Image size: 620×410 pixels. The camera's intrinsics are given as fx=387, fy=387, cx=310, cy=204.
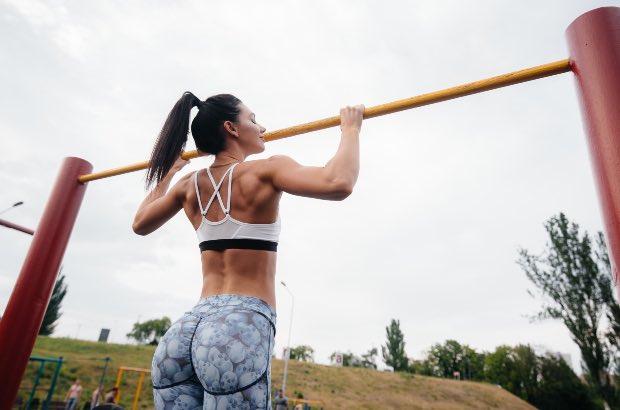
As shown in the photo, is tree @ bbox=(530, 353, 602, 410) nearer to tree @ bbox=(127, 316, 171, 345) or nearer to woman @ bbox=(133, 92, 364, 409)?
woman @ bbox=(133, 92, 364, 409)

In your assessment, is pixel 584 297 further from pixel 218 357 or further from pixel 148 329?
pixel 148 329

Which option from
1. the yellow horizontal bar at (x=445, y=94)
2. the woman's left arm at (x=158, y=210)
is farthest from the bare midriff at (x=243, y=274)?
the yellow horizontal bar at (x=445, y=94)

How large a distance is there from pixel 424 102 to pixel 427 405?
1445 inches

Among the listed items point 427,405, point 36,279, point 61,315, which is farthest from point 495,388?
point 61,315

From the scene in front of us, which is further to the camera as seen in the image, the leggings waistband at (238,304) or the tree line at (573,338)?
the tree line at (573,338)

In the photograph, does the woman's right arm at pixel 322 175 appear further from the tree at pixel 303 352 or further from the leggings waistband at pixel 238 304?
the tree at pixel 303 352

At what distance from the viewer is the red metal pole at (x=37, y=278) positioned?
297cm

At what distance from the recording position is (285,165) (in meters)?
1.46

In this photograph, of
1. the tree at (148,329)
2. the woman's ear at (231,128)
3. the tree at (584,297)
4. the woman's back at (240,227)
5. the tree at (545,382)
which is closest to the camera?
Result: the woman's back at (240,227)

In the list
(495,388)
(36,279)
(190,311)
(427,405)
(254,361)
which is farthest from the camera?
(495,388)

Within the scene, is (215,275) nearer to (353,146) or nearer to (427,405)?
(353,146)

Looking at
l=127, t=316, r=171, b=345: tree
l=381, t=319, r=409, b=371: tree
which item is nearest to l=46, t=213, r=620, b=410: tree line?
l=381, t=319, r=409, b=371: tree

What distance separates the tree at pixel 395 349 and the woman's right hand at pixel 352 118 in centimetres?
6090

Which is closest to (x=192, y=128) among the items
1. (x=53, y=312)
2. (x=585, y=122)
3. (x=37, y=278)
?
(x=585, y=122)
